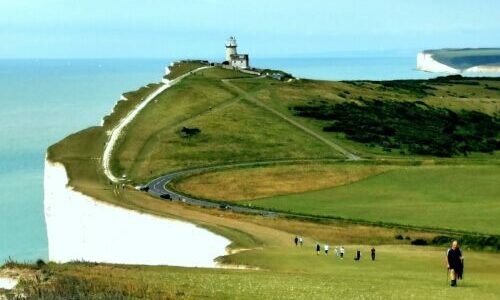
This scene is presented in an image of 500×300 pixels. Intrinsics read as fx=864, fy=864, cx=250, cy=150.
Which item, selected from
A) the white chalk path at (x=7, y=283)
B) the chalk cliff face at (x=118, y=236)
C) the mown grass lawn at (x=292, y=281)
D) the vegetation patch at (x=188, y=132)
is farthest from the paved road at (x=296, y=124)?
the white chalk path at (x=7, y=283)

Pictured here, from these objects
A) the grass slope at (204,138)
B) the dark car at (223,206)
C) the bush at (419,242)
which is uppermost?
the grass slope at (204,138)

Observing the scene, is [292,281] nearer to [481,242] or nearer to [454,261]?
[454,261]

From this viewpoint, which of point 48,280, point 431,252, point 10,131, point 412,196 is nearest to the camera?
point 48,280

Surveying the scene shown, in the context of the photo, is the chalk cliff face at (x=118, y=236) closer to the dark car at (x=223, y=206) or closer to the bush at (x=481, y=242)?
the dark car at (x=223, y=206)

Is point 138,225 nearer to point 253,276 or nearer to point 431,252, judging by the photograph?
point 431,252

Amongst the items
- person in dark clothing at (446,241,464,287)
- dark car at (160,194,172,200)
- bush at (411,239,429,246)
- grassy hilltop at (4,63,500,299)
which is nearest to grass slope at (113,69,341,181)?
grassy hilltop at (4,63,500,299)

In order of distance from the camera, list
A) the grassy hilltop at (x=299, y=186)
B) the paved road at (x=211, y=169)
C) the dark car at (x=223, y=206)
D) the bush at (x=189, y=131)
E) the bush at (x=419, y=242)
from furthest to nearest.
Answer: the bush at (x=189, y=131)
the paved road at (x=211, y=169)
the dark car at (x=223, y=206)
the bush at (x=419, y=242)
the grassy hilltop at (x=299, y=186)

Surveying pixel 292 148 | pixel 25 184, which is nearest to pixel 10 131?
pixel 25 184
